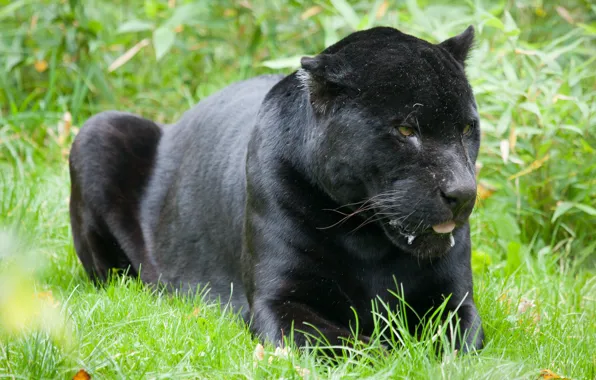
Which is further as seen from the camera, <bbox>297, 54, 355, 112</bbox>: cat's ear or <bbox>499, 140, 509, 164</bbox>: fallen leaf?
<bbox>499, 140, 509, 164</bbox>: fallen leaf

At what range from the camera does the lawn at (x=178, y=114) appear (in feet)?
9.14

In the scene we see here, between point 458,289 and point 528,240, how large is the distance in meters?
1.95

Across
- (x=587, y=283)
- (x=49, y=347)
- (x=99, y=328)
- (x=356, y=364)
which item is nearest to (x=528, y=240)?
(x=587, y=283)

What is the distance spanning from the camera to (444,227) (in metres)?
3.12

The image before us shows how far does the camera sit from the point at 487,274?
4332 millimetres

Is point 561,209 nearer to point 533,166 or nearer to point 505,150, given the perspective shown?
point 533,166

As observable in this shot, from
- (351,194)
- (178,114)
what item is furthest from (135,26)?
(351,194)

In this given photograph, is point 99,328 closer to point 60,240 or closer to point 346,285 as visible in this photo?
point 346,285

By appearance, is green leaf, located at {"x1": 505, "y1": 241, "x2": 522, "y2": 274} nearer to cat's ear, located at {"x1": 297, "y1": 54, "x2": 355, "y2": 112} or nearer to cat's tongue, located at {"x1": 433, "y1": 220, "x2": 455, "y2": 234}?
cat's tongue, located at {"x1": 433, "y1": 220, "x2": 455, "y2": 234}

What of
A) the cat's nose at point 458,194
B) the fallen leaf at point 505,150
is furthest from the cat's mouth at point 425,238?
the fallen leaf at point 505,150

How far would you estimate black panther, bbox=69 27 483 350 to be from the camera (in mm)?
3080

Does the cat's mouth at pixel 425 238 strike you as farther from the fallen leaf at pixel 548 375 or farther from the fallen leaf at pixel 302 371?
the fallen leaf at pixel 302 371

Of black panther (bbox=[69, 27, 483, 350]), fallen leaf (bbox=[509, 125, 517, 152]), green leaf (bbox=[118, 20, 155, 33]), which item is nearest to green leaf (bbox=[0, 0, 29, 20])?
green leaf (bbox=[118, 20, 155, 33])

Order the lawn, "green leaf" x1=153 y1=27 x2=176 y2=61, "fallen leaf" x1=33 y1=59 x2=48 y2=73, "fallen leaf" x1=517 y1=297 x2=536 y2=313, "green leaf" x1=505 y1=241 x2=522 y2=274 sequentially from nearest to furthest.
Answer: the lawn
"fallen leaf" x1=517 y1=297 x2=536 y2=313
"green leaf" x1=505 y1=241 x2=522 y2=274
"green leaf" x1=153 y1=27 x2=176 y2=61
"fallen leaf" x1=33 y1=59 x2=48 y2=73
